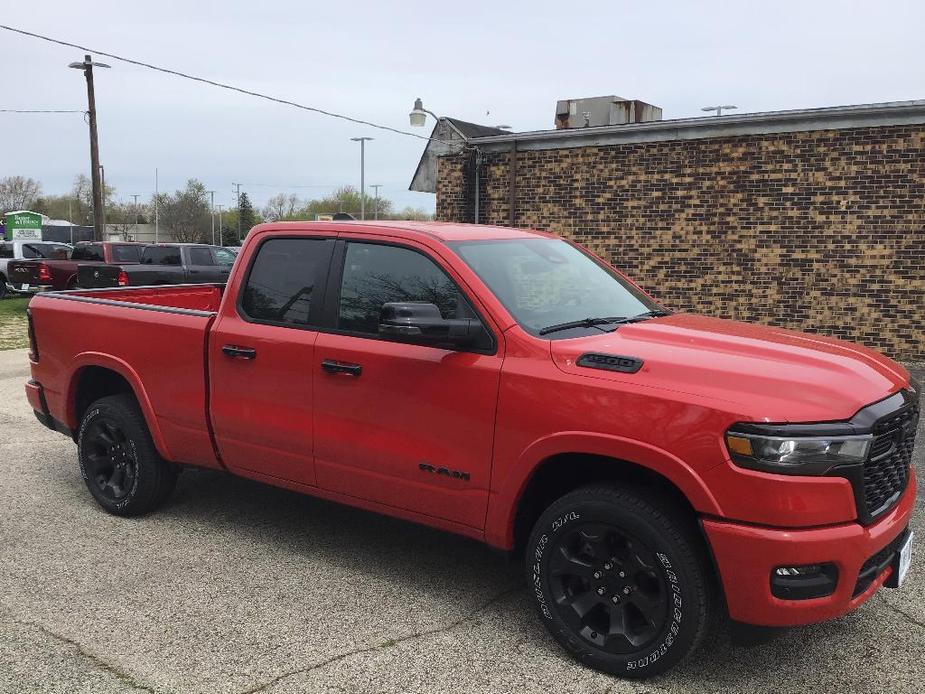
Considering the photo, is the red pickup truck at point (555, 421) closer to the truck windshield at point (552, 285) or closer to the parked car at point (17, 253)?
the truck windshield at point (552, 285)

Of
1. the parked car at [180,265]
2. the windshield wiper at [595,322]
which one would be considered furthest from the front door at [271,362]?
the parked car at [180,265]

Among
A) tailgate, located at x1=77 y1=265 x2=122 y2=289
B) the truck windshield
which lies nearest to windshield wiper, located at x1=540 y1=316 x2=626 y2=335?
the truck windshield

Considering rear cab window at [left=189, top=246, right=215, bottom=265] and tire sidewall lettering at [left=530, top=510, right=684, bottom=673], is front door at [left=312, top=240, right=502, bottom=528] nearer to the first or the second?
tire sidewall lettering at [left=530, top=510, right=684, bottom=673]

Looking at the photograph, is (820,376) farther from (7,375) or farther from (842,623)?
(7,375)

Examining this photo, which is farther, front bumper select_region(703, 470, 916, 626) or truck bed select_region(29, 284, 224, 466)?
truck bed select_region(29, 284, 224, 466)

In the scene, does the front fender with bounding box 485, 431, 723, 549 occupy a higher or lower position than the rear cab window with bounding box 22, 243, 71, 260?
lower

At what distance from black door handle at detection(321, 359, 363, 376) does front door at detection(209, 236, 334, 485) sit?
0.36 feet

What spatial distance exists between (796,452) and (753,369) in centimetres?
37

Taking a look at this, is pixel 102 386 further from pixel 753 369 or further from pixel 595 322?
pixel 753 369

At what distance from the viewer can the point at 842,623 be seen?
3.68 metres

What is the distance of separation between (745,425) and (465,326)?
1205 mm

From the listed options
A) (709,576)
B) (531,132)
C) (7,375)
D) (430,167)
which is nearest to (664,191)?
(531,132)

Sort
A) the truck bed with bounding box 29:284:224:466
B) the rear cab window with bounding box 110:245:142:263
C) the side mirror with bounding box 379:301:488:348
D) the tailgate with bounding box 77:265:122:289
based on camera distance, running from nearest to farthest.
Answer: the side mirror with bounding box 379:301:488:348 → the truck bed with bounding box 29:284:224:466 → the tailgate with bounding box 77:265:122:289 → the rear cab window with bounding box 110:245:142:263

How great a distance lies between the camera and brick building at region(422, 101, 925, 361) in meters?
11.4
